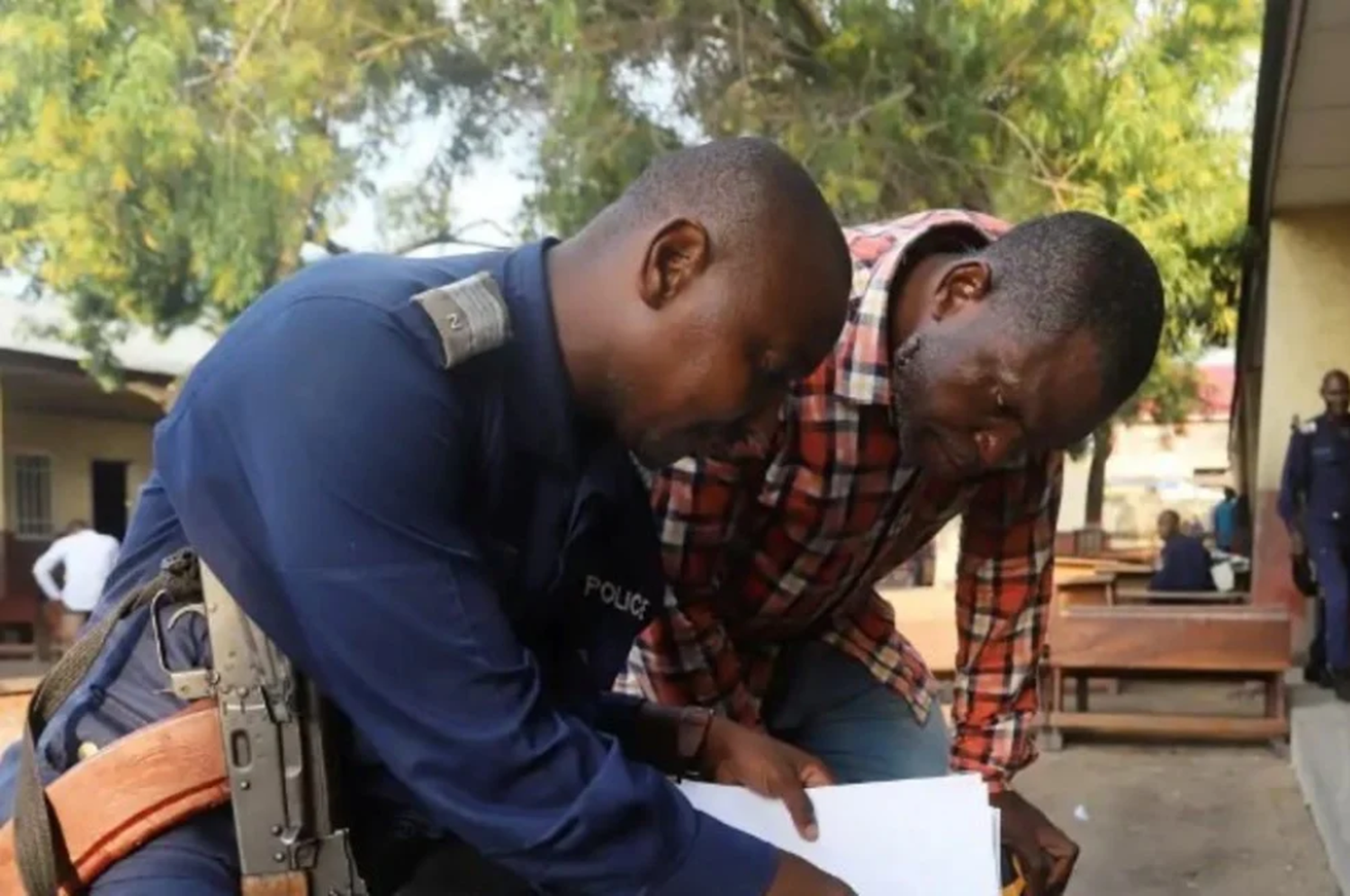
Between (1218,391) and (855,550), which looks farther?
(1218,391)

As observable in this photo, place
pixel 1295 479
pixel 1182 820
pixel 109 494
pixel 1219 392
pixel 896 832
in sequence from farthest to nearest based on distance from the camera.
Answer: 1. pixel 1219 392
2. pixel 109 494
3. pixel 1295 479
4. pixel 1182 820
5. pixel 896 832

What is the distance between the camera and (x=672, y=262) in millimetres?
1364

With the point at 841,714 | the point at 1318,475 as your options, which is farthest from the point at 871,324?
the point at 1318,475

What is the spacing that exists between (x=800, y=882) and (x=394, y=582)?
469 mm

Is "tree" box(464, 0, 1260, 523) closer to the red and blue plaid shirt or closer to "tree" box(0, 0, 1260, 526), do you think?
"tree" box(0, 0, 1260, 526)

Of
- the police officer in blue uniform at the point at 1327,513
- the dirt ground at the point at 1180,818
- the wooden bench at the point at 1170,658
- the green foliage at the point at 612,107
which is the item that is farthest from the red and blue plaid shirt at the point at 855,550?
the green foliage at the point at 612,107

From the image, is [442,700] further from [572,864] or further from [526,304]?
[526,304]

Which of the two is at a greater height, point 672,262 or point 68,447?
point 672,262

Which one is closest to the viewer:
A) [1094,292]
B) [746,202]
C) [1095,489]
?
[746,202]

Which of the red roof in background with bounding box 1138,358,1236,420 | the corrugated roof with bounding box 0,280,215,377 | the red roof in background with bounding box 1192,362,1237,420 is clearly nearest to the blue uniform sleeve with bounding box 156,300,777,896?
the corrugated roof with bounding box 0,280,215,377

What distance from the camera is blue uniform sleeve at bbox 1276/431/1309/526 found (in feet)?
25.7

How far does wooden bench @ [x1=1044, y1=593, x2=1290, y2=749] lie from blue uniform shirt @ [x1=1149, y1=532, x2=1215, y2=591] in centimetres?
383

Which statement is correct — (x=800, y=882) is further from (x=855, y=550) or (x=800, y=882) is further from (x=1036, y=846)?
(x=1036, y=846)

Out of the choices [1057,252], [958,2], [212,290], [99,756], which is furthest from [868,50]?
[99,756]
